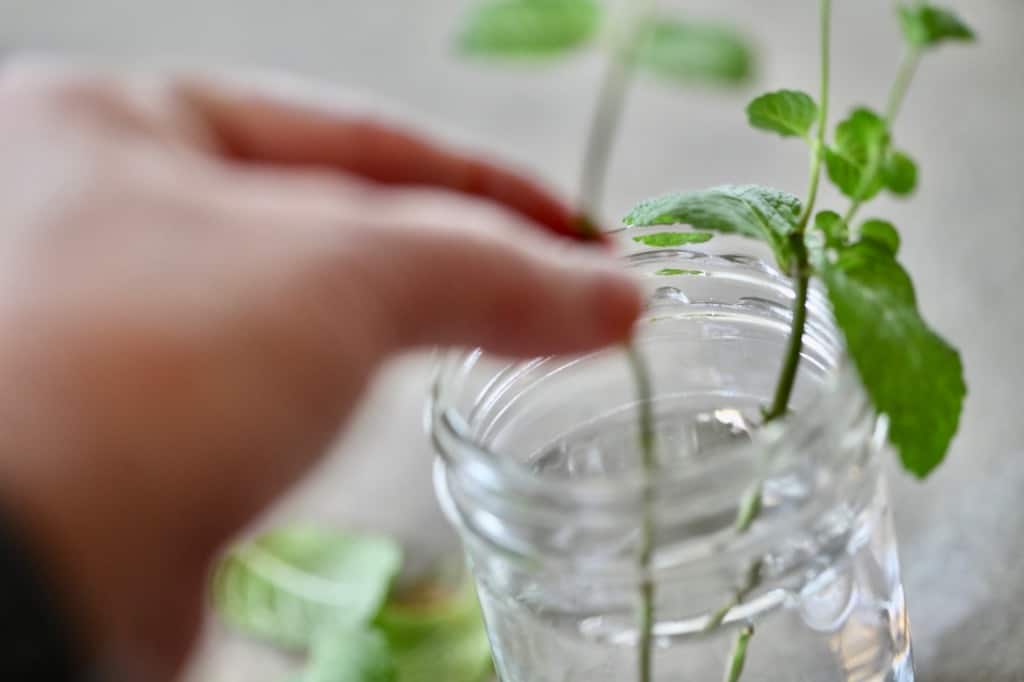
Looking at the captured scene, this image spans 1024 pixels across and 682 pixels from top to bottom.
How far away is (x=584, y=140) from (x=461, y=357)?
1.25 ft

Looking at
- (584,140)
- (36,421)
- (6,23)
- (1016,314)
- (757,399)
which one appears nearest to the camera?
(36,421)

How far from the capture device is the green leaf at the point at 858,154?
286mm

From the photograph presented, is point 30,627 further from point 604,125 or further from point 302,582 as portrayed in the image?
point 604,125

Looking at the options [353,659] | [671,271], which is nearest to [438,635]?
[353,659]

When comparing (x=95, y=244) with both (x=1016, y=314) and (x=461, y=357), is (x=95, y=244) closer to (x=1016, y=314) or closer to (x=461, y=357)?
(x=461, y=357)

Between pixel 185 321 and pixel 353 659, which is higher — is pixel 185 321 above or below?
above

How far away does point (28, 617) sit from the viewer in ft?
→ 0.79

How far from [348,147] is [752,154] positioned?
322mm

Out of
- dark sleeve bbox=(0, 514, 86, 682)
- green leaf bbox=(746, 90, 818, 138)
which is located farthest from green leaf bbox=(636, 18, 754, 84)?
dark sleeve bbox=(0, 514, 86, 682)

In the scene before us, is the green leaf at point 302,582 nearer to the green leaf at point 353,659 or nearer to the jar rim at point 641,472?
the green leaf at point 353,659

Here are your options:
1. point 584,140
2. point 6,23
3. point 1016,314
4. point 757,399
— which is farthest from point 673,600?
point 6,23

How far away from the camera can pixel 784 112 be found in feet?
0.92

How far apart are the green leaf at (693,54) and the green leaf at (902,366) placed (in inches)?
2.5

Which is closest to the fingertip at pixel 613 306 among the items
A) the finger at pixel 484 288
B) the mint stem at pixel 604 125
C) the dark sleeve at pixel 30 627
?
the finger at pixel 484 288
